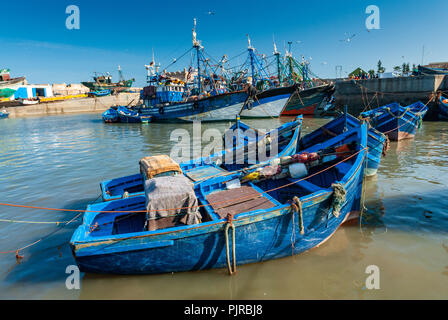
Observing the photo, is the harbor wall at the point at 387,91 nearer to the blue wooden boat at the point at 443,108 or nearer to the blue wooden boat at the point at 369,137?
the blue wooden boat at the point at 443,108

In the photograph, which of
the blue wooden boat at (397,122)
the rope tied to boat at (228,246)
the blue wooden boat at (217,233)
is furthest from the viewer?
the blue wooden boat at (397,122)

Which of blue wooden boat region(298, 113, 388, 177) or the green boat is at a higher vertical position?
the green boat

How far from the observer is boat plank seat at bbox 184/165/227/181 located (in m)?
7.08

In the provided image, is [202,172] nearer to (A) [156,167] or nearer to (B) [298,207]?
(A) [156,167]

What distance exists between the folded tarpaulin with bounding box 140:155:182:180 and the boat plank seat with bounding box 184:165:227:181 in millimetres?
819

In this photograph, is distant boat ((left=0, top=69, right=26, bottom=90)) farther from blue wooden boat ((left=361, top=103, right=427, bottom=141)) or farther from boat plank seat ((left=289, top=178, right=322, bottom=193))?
boat plank seat ((left=289, top=178, right=322, bottom=193))

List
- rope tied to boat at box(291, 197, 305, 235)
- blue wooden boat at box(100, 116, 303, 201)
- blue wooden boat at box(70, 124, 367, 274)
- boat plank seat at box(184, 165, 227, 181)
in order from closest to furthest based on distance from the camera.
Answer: blue wooden boat at box(70, 124, 367, 274), rope tied to boat at box(291, 197, 305, 235), boat plank seat at box(184, 165, 227, 181), blue wooden boat at box(100, 116, 303, 201)

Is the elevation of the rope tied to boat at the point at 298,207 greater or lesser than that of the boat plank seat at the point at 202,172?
lesser

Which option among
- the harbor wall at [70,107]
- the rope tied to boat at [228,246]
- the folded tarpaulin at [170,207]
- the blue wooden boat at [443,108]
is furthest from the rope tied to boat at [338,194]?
the harbor wall at [70,107]

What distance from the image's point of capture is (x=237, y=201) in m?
5.91

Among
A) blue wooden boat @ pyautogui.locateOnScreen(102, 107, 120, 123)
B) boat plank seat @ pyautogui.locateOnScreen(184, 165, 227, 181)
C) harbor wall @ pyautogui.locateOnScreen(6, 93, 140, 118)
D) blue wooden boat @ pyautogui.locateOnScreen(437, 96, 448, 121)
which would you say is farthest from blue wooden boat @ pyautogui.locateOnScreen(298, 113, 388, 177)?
harbor wall @ pyautogui.locateOnScreen(6, 93, 140, 118)

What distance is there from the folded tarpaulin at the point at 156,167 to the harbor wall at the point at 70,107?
5364 centimetres

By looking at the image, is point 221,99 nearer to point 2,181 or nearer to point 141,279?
point 2,181

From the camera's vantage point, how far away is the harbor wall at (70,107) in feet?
186
